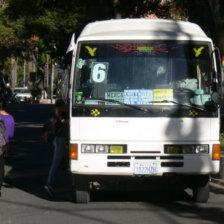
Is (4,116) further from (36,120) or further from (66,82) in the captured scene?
(36,120)

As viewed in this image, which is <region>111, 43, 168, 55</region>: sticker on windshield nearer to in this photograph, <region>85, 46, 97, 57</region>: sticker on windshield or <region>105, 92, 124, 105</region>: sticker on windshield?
<region>85, 46, 97, 57</region>: sticker on windshield

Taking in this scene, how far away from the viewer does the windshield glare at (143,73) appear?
34.3 ft

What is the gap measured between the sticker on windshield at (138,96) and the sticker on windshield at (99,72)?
1.30 feet

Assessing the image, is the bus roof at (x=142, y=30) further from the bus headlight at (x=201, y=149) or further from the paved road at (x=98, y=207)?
the paved road at (x=98, y=207)

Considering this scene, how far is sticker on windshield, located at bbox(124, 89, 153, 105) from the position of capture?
34.1 feet

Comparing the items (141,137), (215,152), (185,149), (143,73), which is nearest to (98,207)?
(141,137)

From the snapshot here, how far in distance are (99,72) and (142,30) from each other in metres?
1.04

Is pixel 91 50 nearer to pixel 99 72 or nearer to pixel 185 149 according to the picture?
pixel 99 72

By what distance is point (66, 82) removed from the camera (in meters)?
10.2

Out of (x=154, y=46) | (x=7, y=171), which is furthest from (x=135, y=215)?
(x=7, y=171)

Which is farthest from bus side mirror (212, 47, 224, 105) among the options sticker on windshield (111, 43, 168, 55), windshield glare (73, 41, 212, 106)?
sticker on windshield (111, 43, 168, 55)

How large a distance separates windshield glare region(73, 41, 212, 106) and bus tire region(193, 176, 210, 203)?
1194 millimetres

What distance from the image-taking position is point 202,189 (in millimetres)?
10930

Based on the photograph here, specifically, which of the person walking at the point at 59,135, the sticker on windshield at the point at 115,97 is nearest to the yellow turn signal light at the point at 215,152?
the sticker on windshield at the point at 115,97
